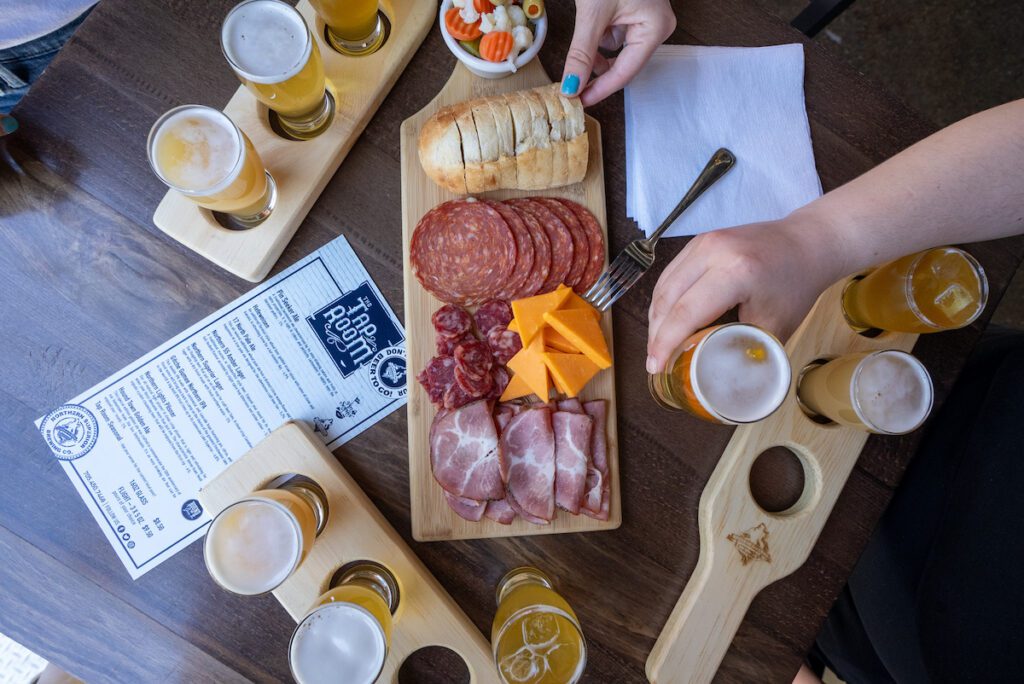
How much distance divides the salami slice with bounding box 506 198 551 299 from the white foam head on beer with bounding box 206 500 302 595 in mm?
593

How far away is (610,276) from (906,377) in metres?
0.53

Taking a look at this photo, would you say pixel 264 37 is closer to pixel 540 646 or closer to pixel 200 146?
pixel 200 146

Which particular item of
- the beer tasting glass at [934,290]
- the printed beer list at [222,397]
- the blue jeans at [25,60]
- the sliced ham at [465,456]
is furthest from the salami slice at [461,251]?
the blue jeans at [25,60]

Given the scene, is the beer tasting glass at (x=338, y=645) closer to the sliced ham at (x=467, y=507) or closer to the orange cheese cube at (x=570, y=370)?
the sliced ham at (x=467, y=507)

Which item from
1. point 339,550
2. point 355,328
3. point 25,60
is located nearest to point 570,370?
point 355,328

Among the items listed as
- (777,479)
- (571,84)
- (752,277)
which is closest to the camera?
(752,277)

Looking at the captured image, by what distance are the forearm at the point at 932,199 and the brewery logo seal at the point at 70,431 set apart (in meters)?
1.31

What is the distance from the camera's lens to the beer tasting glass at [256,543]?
97 cm

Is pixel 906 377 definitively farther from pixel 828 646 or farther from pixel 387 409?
pixel 387 409

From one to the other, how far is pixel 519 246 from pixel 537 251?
0.04 m

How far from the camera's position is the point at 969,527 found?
1104mm

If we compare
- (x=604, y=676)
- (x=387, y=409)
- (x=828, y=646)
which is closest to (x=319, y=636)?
(x=387, y=409)

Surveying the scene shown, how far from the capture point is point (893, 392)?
103cm

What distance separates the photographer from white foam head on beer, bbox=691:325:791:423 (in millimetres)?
956
